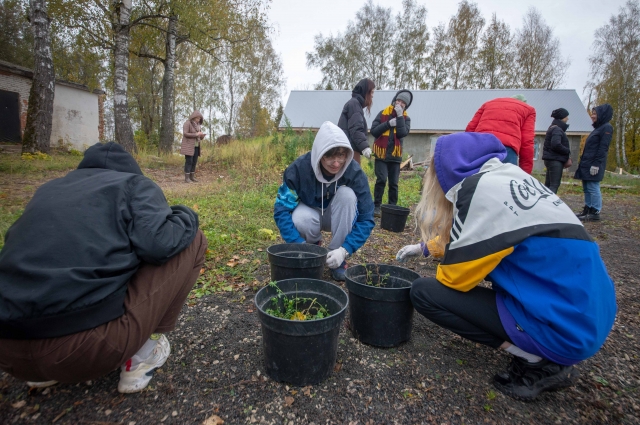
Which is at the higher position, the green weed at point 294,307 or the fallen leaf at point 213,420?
the green weed at point 294,307

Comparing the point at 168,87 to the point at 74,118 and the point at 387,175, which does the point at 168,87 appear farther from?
the point at 387,175

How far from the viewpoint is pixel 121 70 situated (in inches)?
338

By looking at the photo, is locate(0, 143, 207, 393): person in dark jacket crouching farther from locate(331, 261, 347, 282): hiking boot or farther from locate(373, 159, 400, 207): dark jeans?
locate(373, 159, 400, 207): dark jeans

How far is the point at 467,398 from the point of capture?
1.55 m

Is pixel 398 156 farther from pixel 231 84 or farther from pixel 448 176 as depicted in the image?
pixel 231 84

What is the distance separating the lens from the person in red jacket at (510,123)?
11.7ft

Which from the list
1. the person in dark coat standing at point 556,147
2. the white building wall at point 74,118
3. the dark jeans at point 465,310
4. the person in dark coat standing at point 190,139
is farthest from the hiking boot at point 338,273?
the white building wall at point 74,118

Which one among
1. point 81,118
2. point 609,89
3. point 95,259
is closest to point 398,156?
point 95,259

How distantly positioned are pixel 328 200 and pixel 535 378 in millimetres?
1761

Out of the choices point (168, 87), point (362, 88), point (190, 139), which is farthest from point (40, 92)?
point (362, 88)

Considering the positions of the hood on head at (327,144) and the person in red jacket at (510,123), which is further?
the person in red jacket at (510,123)

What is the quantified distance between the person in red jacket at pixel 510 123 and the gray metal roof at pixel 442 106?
44.1ft

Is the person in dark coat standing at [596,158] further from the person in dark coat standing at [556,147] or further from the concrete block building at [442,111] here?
the concrete block building at [442,111]

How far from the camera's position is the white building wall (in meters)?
12.6
